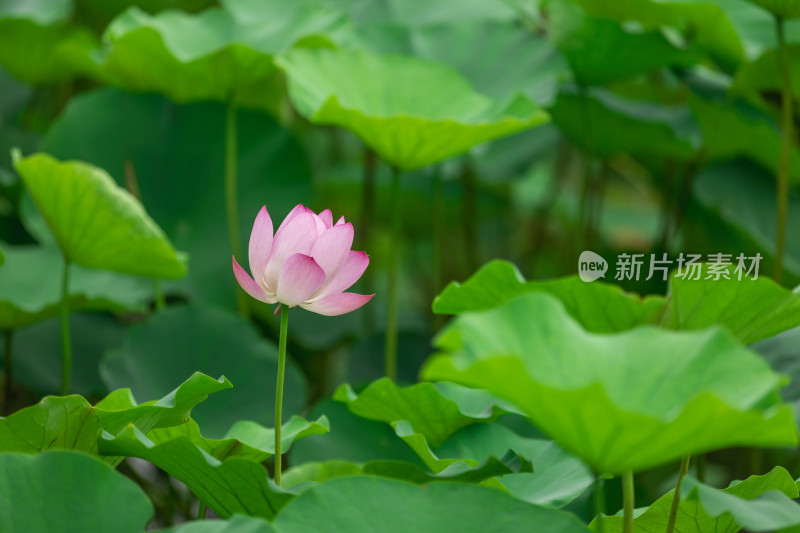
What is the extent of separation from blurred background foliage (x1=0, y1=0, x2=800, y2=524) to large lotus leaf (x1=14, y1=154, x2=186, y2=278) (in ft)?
0.43

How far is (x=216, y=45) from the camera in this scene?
1.19 meters

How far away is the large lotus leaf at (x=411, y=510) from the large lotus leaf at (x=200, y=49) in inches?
26.1

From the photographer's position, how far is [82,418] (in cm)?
58

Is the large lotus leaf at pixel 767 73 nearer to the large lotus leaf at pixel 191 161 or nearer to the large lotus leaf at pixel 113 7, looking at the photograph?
the large lotus leaf at pixel 191 161

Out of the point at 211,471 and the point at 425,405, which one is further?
the point at 425,405

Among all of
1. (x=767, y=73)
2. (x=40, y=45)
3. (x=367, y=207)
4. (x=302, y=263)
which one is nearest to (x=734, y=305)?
(x=302, y=263)

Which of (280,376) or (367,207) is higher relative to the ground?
(280,376)

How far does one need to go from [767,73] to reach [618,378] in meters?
0.86

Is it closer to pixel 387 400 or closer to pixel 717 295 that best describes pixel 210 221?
pixel 387 400

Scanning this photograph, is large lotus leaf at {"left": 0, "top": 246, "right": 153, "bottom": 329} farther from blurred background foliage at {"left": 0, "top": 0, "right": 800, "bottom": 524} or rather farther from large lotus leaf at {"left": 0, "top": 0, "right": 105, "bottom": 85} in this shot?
large lotus leaf at {"left": 0, "top": 0, "right": 105, "bottom": 85}

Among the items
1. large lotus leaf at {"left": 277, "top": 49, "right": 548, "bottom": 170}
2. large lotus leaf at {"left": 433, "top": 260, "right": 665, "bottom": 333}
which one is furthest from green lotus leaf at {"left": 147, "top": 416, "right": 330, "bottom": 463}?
large lotus leaf at {"left": 277, "top": 49, "right": 548, "bottom": 170}

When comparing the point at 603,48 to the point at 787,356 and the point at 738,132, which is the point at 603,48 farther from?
the point at 787,356

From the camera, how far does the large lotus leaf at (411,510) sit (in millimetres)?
497

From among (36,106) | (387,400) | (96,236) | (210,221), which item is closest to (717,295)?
(387,400)
